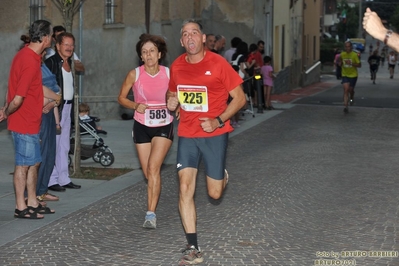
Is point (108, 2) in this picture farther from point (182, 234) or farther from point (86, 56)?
point (182, 234)

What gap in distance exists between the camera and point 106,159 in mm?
14234

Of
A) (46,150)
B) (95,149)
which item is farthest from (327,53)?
(46,150)

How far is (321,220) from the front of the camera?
1009 cm

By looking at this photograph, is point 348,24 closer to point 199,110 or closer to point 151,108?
point 151,108

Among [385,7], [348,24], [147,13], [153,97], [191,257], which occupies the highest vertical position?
[147,13]

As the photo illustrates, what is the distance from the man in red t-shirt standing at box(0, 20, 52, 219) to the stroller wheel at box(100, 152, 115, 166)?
13.7 ft

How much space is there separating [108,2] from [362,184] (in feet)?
36.8

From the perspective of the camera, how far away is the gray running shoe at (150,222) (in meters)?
9.55

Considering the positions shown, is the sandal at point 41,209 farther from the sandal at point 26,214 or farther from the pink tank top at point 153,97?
the pink tank top at point 153,97

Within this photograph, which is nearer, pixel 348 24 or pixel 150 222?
pixel 150 222

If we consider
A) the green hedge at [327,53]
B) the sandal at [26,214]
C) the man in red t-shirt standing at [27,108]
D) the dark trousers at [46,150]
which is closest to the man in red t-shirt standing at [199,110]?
the man in red t-shirt standing at [27,108]

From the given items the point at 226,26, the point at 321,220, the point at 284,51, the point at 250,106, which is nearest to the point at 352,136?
the point at 250,106

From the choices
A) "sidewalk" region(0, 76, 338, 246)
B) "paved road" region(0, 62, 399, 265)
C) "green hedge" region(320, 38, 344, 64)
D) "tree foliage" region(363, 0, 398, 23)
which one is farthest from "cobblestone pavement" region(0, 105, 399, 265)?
"tree foliage" region(363, 0, 398, 23)

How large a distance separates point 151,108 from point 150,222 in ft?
3.64
